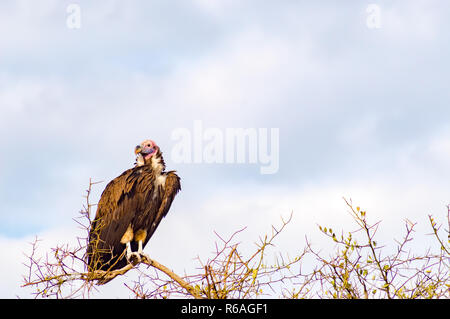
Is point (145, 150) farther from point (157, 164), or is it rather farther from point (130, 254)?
point (130, 254)

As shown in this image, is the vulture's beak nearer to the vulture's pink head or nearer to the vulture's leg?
the vulture's pink head

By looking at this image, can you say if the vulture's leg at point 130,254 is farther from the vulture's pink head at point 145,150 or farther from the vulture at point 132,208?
the vulture's pink head at point 145,150

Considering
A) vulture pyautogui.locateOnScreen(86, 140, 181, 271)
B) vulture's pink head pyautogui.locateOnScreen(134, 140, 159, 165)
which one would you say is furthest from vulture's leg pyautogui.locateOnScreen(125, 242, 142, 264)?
vulture's pink head pyautogui.locateOnScreen(134, 140, 159, 165)

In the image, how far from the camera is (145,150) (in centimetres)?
967

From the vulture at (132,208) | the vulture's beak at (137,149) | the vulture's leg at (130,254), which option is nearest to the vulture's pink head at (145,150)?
the vulture's beak at (137,149)

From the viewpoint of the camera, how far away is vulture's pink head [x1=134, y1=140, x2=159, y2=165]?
953 centimetres

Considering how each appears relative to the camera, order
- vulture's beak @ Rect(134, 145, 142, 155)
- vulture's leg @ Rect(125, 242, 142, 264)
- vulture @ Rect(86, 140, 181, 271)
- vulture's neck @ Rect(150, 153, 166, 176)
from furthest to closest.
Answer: vulture's beak @ Rect(134, 145, 142, 155), vulture's neck @ Rect(150, 153, 166, 176), vulture @ Rect(86, 140, 181, 271), vulture's leg @ Rect(125, 242, 142, 264)

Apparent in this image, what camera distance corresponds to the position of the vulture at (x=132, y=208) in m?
8.66

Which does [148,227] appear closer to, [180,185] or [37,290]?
[180,185]

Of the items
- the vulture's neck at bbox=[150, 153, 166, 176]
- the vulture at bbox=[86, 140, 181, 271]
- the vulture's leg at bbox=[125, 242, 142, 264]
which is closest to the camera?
the vulture's leg at bbox=[125, 242, 142, 264]

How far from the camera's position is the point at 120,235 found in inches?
340

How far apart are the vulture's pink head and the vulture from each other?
1.56 feet

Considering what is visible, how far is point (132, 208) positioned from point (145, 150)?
52.0 inches
